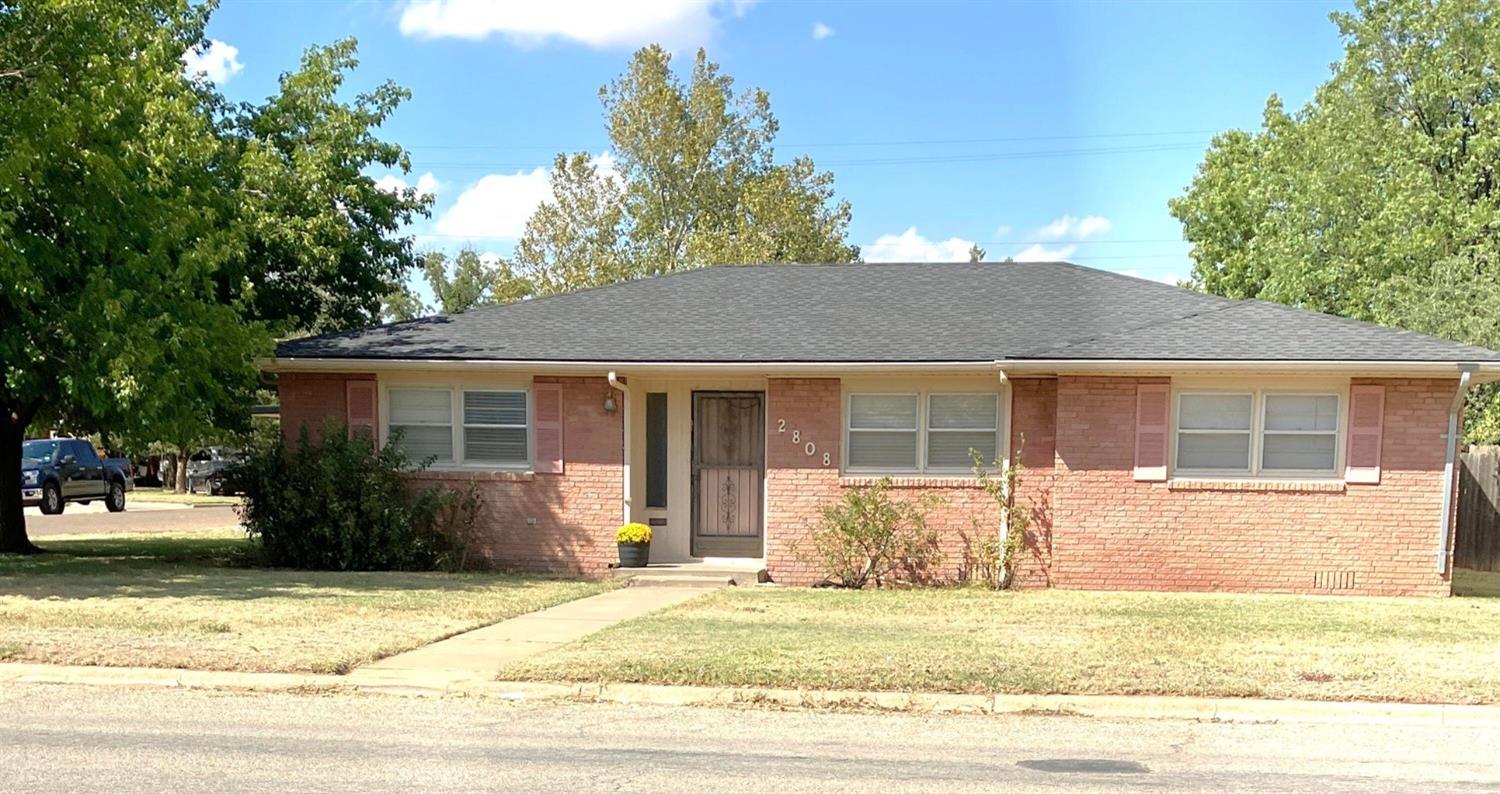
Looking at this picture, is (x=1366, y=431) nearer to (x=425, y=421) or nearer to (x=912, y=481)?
(x=912, y=481)

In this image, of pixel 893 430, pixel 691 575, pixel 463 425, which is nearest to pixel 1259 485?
pixel 893 430

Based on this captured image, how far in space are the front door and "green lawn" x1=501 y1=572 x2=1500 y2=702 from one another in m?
2.65

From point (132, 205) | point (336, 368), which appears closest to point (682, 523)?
point (336, 368)

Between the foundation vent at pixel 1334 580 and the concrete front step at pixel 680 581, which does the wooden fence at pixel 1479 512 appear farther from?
the concrete front step at pixel 680 581

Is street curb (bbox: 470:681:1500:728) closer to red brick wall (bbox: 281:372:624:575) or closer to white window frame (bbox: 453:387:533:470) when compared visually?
red brick wall (bbox: 281:372:624:575)

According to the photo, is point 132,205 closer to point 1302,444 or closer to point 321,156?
point 321,156

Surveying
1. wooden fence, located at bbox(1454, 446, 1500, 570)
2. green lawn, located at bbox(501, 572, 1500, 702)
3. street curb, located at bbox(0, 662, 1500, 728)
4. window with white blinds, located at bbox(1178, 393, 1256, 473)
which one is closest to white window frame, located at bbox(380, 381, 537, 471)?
green lawn, located at bbox(501, 572, 1500, 702)

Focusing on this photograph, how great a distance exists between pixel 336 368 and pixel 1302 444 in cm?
1166

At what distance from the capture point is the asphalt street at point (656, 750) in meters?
5.68

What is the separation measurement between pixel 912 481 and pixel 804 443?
4.53ft

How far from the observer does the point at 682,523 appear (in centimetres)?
1456

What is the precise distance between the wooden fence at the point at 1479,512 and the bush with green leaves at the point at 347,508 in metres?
14.7

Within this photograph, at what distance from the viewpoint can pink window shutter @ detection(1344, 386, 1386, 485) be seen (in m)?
12.6

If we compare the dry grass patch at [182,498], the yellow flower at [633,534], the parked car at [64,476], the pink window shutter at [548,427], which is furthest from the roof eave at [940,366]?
the dry grass patch at [182,498]
